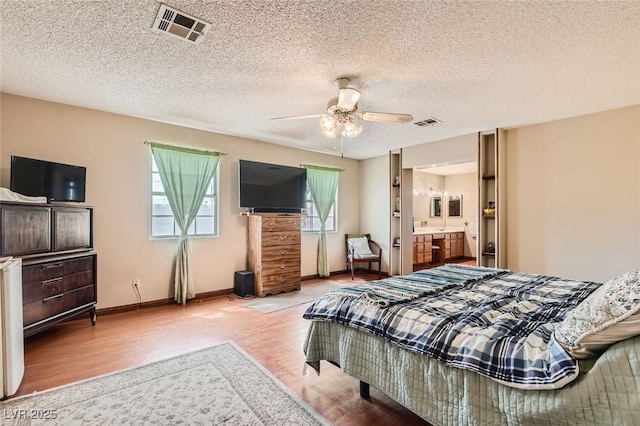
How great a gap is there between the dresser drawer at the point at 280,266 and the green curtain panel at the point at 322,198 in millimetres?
1060

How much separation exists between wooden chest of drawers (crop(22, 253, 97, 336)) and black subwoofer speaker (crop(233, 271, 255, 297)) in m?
1.85

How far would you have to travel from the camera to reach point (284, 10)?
75.0 inches

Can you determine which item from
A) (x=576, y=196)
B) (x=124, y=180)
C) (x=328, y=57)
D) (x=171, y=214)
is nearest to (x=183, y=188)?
(x=171, y=214)

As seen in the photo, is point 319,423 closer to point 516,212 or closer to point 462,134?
point 516,212

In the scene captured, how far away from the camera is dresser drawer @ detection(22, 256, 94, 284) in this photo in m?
2.75

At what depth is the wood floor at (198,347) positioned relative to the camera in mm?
2061

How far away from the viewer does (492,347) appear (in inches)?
55.7

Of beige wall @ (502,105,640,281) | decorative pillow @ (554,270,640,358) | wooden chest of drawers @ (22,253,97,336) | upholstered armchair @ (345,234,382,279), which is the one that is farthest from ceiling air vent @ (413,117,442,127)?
wooden chest of drawers @ (22,253,97,336)

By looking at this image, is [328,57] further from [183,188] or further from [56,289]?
[56,289]

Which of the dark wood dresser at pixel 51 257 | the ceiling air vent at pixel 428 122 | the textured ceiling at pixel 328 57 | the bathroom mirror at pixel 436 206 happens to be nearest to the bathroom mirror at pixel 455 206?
the bathroom mirror at pixel 436 206

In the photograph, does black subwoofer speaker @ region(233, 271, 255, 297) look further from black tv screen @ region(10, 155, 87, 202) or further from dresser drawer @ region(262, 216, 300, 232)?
black tv screen @ region(10, 155, 87, 202)

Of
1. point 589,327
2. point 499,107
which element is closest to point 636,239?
point 499,107

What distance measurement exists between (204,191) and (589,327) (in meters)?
4.49

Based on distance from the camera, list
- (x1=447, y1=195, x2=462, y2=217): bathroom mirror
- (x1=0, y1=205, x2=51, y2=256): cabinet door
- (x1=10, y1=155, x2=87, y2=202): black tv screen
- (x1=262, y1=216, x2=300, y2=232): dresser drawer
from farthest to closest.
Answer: (x1=447, y1=195, x2=462, y2=217): bathroom mirror
(x1=262, y1=216, x2=300, y2=232): dresser drawer
(x1=10, y1=155, x2=87, y2=202): black tv screen
(x1=0, y1=205, x2=51, y2=256): cabinet door
